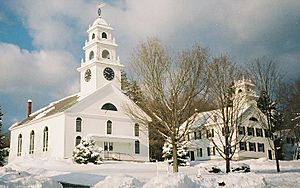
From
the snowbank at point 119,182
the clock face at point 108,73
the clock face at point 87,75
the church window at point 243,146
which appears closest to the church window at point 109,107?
the clock face at point 108,73

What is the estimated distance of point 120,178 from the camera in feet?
46.2

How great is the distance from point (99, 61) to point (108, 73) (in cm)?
176

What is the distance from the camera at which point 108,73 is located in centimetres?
4712

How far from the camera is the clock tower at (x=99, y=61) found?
153ft

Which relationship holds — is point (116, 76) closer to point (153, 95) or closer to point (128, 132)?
point (128, 132)

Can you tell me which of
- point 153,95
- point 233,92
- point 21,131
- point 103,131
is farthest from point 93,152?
point 21,131

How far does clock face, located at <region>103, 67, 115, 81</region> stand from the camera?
4691cm

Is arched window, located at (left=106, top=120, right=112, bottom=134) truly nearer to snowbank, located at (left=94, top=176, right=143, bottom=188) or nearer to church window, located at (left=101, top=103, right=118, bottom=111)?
church window, located at (left=101, top=103, right=118, bottom=111)

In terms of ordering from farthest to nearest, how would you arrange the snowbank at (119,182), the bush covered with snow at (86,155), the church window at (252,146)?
the church window at (252,146), the bush covered with snow at (86,155), the snowbank at (119,182)

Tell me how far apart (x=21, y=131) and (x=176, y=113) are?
30.2m

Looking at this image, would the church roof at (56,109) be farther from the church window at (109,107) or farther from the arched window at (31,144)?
the church window at (109,107)

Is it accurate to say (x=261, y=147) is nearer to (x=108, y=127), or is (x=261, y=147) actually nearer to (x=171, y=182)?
(x=108, y=127)

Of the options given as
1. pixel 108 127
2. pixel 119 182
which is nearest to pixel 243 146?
pixel 108 127

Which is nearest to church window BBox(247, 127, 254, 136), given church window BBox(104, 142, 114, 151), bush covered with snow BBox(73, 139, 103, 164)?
church window BBox(104, 142, 114, 151)
